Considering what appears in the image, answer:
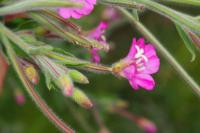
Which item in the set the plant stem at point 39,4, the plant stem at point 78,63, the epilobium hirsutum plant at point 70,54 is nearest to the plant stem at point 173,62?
the epilobium hirsutum plant at point 70,54

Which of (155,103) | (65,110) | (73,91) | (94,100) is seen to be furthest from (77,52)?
(73,91)

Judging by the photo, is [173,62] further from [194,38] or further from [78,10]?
[78,10]

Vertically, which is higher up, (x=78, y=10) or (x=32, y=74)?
(x=78, y=10)

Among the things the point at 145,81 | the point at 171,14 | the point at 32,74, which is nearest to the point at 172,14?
the point at 171,14

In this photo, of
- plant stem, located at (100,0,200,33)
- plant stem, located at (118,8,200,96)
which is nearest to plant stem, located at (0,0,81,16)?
plant stem, located at (100,0,200,33)

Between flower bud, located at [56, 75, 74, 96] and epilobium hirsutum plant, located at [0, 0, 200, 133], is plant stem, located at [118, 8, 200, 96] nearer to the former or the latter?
epilobium hirsutum plant, located at [0, 0, 200, 133]

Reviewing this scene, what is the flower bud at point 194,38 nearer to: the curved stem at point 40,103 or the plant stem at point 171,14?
the plant stem at point 171,14
